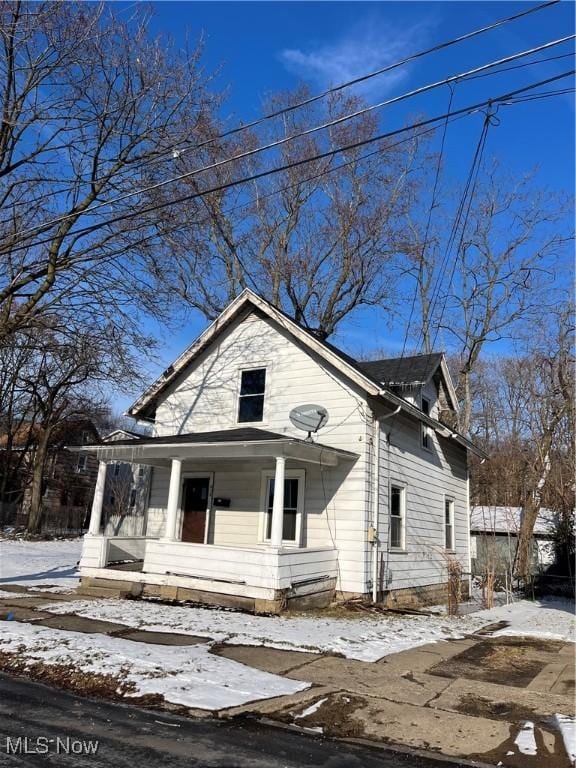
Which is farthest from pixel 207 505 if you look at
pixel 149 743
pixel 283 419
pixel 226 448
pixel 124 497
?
pixel 124 497

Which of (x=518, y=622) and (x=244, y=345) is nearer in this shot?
(x=518, y=622)

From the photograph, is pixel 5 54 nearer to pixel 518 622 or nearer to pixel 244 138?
pixel 244 138

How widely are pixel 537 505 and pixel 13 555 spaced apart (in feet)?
63.5

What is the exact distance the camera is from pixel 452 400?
18.5 meters

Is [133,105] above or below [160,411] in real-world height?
above

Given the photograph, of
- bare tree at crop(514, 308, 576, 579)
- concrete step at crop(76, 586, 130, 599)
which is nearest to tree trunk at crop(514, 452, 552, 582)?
bare tree at crop(514, 308, 576, 579)

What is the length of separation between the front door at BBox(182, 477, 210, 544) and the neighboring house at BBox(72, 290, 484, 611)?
3 centimetres

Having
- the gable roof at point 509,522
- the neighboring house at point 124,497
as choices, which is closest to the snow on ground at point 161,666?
the neighboring house at point 124,497

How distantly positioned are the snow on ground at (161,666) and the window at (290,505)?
5.29 meters

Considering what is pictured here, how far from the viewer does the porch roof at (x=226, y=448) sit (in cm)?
1085

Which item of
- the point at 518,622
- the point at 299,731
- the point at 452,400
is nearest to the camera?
the point at 299,731

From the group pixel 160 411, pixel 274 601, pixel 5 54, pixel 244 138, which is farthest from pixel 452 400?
pixel 5 54

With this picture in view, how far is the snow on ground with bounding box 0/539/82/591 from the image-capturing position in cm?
1331

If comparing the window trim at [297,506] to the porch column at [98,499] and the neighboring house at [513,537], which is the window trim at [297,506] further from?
the neighboring house at [513,537]
